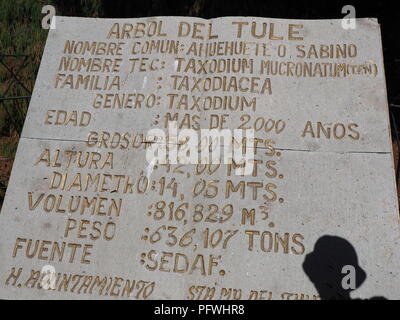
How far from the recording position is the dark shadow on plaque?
246 centimetres

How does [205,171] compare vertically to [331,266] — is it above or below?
above

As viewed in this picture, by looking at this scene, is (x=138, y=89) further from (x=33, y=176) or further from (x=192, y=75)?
(x=33, y=176)

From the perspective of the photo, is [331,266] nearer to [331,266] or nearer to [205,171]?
[331,266]

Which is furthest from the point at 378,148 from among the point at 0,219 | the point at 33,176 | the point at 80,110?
the point at 0,219

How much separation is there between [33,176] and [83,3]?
378 centimetres

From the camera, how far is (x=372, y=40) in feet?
10.0

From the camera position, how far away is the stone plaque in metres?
2.56

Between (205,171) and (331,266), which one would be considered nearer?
(331,266)

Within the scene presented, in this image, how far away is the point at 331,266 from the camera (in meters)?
2.52

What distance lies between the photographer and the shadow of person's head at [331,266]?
246cm

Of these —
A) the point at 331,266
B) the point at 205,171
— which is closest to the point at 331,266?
the point at 331,266

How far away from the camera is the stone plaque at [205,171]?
2559mm

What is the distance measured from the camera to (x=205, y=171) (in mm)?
2811

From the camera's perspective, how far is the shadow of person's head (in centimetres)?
246
